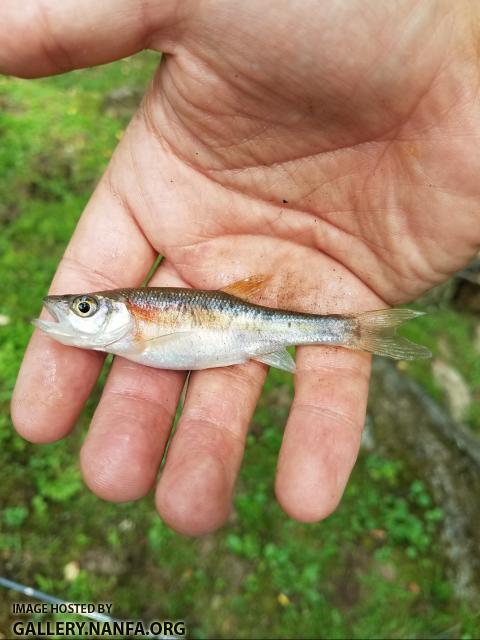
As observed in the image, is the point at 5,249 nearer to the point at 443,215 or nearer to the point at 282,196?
the point at 282,196

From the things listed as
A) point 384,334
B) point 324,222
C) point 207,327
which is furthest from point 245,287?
point 384,334

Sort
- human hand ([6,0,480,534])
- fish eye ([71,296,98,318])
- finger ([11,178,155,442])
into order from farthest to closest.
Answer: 1. fish eye ([71,296,98,318])
2. finger ([11,178,155,442])
3. human hand ([6,0,480,534])

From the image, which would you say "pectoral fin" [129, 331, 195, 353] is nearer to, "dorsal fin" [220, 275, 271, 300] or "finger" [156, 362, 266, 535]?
"finger" [156, 362, 266, 535]

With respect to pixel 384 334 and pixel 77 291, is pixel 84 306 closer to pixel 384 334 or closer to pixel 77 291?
pixel 77 291

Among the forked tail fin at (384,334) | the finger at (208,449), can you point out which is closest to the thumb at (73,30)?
the finger at (208,449)

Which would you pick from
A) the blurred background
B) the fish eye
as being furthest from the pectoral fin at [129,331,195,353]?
the blurred background

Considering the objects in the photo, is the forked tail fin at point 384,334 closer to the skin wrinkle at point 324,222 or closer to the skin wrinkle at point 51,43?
the skin wrinkle at point 324,222
